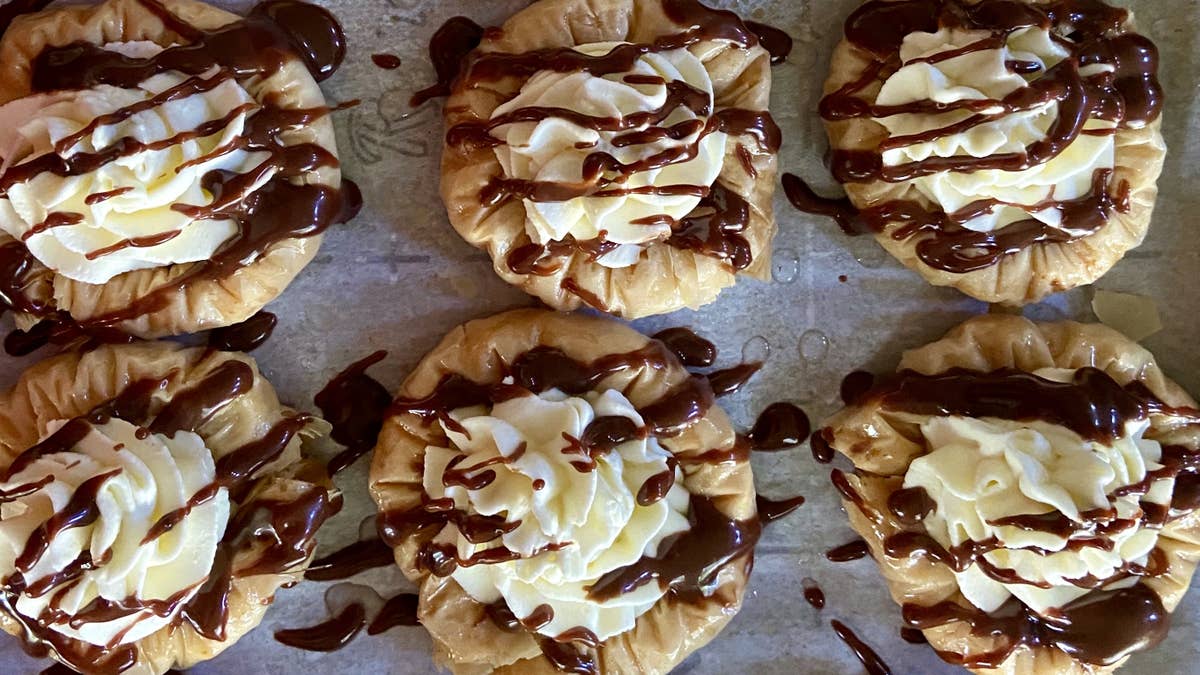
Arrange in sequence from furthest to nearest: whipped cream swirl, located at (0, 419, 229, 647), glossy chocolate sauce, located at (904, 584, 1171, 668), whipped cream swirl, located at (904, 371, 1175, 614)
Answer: glossy chocolate sauce, located at (904, 584, 1171, 668) → whipped cream swirl, located at (904, 371, 1175, 614) → whipped cream swirl, located at (0, 419, 229, 647)

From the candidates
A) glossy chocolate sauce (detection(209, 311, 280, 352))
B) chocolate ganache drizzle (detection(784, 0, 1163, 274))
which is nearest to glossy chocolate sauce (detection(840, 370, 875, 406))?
chocolate ganache drizzle (detection(784, 0, 1163, 274))

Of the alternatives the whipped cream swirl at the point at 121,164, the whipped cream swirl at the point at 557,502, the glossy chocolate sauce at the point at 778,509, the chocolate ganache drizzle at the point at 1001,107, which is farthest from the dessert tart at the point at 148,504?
the chocolate ganache drizzle at the point at 1001,107

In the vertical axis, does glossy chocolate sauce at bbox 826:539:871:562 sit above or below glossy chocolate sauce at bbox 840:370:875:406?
below

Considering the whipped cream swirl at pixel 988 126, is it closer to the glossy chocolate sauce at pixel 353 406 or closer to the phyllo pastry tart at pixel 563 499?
the phyllo pastry tart at pixel 563 499

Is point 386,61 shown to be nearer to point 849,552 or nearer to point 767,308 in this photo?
point 767,308

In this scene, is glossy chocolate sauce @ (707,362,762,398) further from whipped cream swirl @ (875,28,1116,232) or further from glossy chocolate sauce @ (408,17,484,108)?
glossy chocolate sauce @ (408,17,484,108)

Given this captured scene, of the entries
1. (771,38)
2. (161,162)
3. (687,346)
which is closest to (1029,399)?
(687,346)

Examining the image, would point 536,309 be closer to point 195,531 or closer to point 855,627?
point 195,531

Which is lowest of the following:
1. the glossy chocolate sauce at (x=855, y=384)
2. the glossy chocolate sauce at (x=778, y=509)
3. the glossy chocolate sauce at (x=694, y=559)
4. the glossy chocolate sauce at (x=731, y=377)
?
the glossy chocolate sauce at (x=778, y=509)
